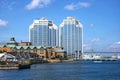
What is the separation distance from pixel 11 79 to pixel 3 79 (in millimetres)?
1776

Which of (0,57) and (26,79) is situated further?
(0,57)

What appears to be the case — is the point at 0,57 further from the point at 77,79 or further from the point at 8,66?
the point at 77,79

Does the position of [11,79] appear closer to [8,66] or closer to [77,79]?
[77,79]

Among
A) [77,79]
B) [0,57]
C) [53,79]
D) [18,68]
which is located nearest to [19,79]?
[53,79]

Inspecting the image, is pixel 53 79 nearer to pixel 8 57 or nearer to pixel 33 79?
pixel 33 79

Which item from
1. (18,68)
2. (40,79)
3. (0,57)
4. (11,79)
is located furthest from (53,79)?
(0,57)

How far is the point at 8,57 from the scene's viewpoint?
176m

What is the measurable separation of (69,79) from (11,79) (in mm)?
13013

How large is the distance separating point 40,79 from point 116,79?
17.2m

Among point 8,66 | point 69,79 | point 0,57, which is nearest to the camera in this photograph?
point 69,79

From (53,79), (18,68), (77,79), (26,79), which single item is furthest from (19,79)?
(18,68)

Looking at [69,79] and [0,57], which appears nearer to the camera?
[69,79]

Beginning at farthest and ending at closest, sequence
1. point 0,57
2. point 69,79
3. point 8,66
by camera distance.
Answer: point 0,57, point 8,66, point 69,79

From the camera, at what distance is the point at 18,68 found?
13388cm
